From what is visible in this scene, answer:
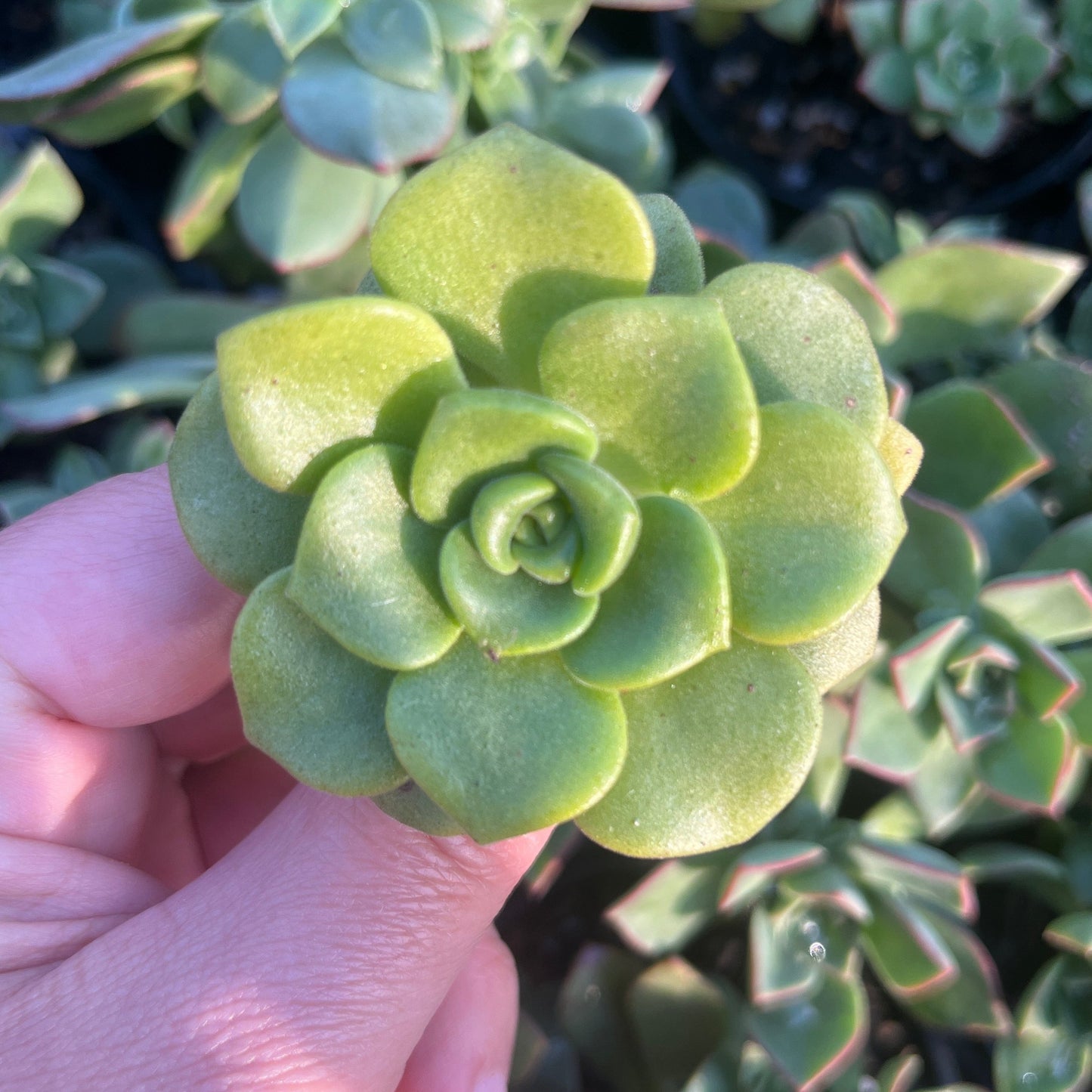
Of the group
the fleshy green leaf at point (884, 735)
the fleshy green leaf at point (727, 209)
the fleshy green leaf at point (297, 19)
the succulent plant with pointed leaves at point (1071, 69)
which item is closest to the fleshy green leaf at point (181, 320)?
the fleshy green leaf at point (297, 19)

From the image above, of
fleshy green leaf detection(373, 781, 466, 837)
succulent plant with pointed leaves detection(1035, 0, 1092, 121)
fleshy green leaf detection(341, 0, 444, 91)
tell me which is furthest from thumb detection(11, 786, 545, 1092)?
succulent plant with pointed leaves detection(1035, 0, 1092, 121)

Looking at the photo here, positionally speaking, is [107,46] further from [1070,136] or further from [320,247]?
[1070,136]

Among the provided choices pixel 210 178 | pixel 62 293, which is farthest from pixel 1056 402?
pixel 62 293

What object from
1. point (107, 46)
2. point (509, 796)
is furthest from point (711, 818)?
point (107, 46)

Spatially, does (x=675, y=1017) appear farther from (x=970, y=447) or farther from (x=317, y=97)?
(x=317, y=97)

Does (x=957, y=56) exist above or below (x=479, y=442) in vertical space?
below

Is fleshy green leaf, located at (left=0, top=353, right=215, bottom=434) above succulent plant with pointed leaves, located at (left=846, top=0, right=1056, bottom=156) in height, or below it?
below

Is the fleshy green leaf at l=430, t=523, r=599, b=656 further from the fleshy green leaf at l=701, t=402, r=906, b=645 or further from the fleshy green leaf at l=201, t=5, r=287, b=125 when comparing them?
the fleshy green leaf at l=201, t=5, r=287, b=125
